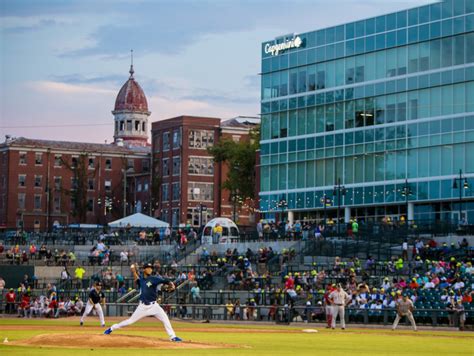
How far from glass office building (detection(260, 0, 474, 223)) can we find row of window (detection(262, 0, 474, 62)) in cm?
7

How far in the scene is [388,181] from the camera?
281ft

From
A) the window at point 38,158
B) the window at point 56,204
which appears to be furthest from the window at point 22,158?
the window at point 56,204

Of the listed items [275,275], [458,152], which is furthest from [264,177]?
[275,275]

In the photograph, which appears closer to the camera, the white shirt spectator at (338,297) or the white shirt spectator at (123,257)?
the white shirt spectator at (338,297)

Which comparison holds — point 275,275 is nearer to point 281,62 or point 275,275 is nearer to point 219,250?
point 219,250

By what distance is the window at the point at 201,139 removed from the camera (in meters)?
137

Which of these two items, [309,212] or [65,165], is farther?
[65,165]

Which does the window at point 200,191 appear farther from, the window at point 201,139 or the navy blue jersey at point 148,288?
the navy blue jersey at point 148,288

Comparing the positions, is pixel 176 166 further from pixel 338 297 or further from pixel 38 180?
pixel 338 297

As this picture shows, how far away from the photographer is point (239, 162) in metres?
127

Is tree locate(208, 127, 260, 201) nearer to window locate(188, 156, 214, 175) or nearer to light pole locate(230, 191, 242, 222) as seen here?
light pole locate(230, 191, 242, 222)

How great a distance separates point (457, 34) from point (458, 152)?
25.8ft

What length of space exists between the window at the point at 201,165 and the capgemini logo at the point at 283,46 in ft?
137

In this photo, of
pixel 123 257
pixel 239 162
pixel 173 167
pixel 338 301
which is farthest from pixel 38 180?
pixel 338 301
